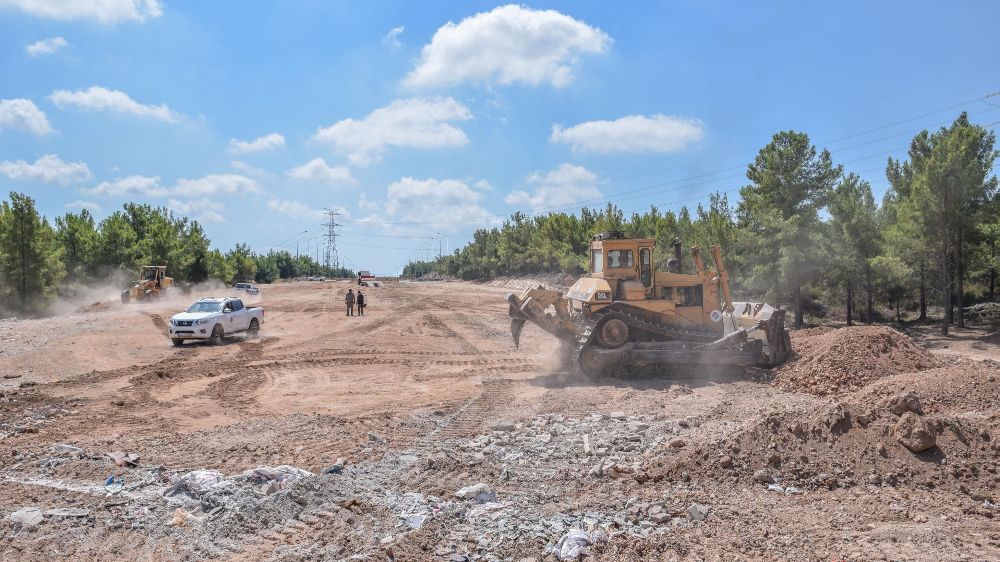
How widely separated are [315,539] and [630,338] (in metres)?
10.2

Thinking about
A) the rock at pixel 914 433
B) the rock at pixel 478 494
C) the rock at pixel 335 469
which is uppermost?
the rock at pixel 914 433

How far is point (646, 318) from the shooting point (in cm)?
1523

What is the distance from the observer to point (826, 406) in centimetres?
878

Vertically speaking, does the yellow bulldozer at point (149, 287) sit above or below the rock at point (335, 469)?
above

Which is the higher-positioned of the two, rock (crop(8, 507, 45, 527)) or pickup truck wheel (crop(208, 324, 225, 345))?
pickup truck wheel (crop(208, 324, 225, 345))

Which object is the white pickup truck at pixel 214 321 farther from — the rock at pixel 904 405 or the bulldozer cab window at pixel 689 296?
the rock at pixel 904 405

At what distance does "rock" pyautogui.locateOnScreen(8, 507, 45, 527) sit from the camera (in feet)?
21.0

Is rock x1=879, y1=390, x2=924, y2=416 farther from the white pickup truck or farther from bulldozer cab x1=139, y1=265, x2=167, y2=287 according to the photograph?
bulldozer cab x1=139, y1=265, x2=167, y2=287

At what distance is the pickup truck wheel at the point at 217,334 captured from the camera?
23031mm

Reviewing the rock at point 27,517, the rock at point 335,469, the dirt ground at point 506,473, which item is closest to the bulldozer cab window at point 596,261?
the dirt ground at point 506,473

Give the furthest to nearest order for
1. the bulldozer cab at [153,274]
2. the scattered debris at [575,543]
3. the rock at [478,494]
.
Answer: the bulldozer cab at [153,274]
the rock at [478,494]
the scattered debris at [575,543]

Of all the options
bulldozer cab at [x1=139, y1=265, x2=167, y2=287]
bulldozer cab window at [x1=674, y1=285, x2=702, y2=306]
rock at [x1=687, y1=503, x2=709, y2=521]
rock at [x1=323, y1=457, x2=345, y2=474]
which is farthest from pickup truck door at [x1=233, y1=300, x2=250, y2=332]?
bulldozer cab at [x1=139, y1=265, x2=167, y2=287]

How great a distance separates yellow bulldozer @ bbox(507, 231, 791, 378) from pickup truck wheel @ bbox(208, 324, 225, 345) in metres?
12.5

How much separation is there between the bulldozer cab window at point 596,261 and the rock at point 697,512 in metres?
9.08
